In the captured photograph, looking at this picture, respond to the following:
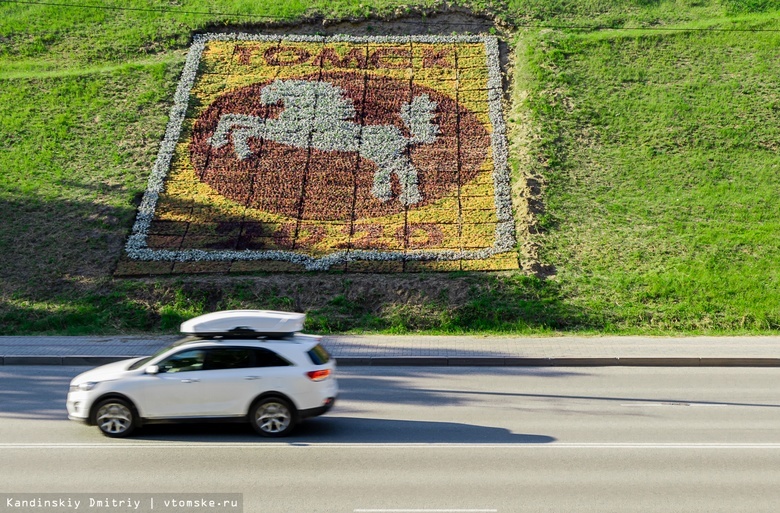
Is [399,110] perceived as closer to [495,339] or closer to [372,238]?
[372,238]

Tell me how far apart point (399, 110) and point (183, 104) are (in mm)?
6386

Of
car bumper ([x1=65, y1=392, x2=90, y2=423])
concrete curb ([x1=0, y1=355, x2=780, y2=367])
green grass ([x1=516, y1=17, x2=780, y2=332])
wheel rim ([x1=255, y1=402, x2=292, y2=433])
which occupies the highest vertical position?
A: green grass ([x1=516, y1=17, x2=780, y2=332])

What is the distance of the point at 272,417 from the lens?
10.9m

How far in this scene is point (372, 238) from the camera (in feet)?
67.4

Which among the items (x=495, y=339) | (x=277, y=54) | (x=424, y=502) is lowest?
(x=424, y=502)

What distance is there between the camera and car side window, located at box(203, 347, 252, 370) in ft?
36.0

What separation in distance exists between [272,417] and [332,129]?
13986 mm

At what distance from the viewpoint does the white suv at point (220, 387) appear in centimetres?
1084

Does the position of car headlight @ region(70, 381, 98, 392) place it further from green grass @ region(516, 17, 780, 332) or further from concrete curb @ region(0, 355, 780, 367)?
green grass @ region(516, 17, 780, 332)

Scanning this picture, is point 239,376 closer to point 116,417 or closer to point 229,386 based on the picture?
point 229,386

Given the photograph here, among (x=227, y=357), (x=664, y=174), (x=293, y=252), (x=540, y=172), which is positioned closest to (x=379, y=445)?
(x=227, y=357)

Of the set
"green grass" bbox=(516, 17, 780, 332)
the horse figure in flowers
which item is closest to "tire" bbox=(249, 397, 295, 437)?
"green grass" bbox=(516, 17, 780, 332)

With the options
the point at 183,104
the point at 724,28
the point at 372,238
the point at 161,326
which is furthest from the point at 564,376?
the point at 724,28

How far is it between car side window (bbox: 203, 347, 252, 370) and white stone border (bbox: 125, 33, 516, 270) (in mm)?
8628
